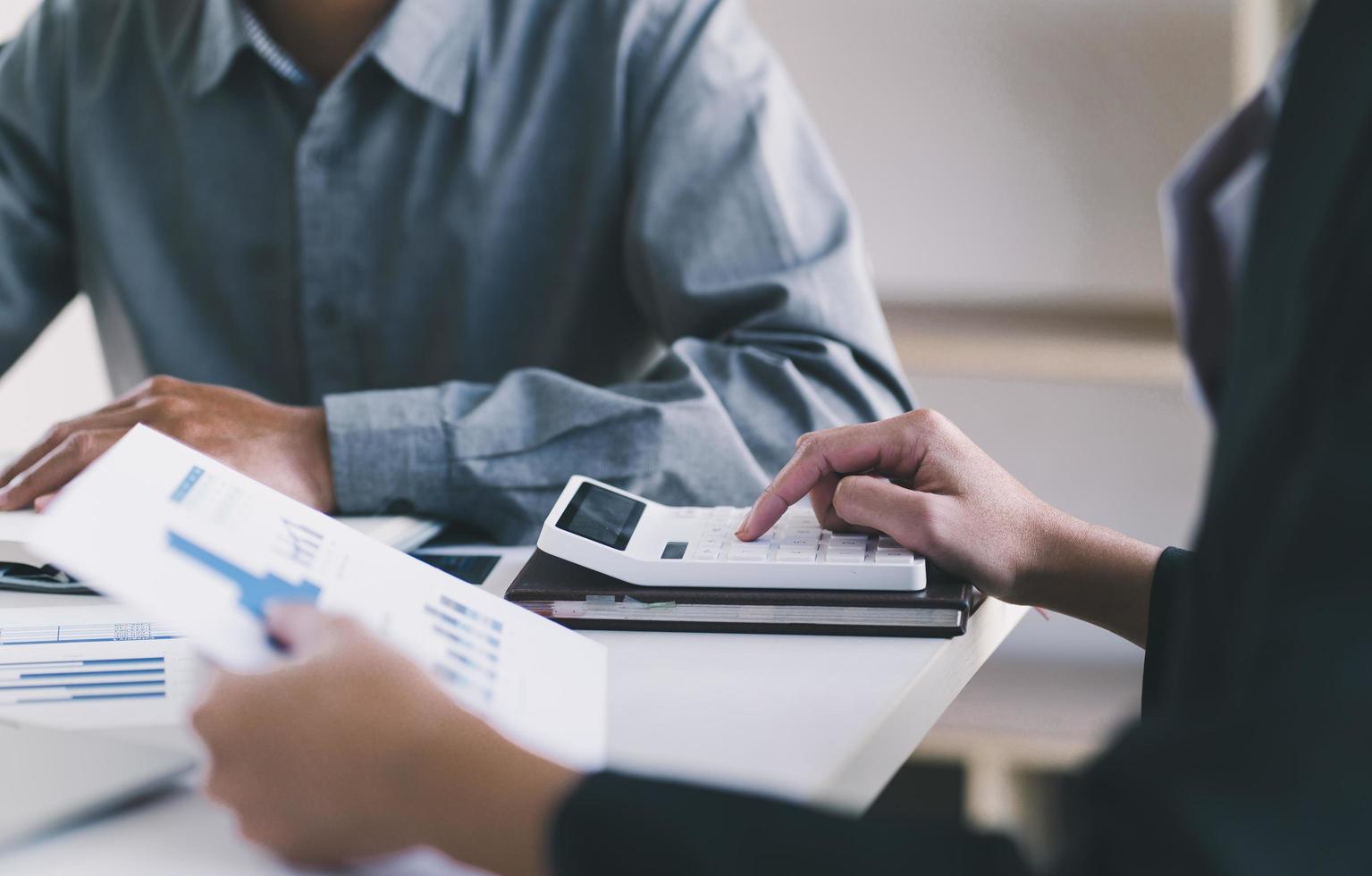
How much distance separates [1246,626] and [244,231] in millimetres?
1086

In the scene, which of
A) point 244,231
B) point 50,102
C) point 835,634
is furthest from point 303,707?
point 50,102

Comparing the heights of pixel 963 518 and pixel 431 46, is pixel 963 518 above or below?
below

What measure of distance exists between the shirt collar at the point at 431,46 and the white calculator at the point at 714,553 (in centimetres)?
54

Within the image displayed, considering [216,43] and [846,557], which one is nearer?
[846,557]

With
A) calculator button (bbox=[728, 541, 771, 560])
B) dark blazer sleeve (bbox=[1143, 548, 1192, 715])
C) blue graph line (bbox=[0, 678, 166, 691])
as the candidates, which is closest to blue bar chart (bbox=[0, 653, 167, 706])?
blue graph line (bbox=[0, 678, 166, 691])

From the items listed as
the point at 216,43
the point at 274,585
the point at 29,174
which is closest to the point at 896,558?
the point at 274,585

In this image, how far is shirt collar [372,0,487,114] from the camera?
43.6 inches

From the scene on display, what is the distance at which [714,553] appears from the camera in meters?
0.66

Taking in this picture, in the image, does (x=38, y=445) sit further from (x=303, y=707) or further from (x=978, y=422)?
(x=978, y=422)

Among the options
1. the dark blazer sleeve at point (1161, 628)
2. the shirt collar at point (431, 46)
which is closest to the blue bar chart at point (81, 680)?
the dark blazer sleeve at point (1161, 628)

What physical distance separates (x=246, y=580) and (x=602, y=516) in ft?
0.87

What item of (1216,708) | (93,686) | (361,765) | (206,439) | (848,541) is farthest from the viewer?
(206,439)

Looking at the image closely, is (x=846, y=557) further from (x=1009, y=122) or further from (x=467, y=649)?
(x=1009, y=122)

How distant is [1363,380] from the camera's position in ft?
0.90
